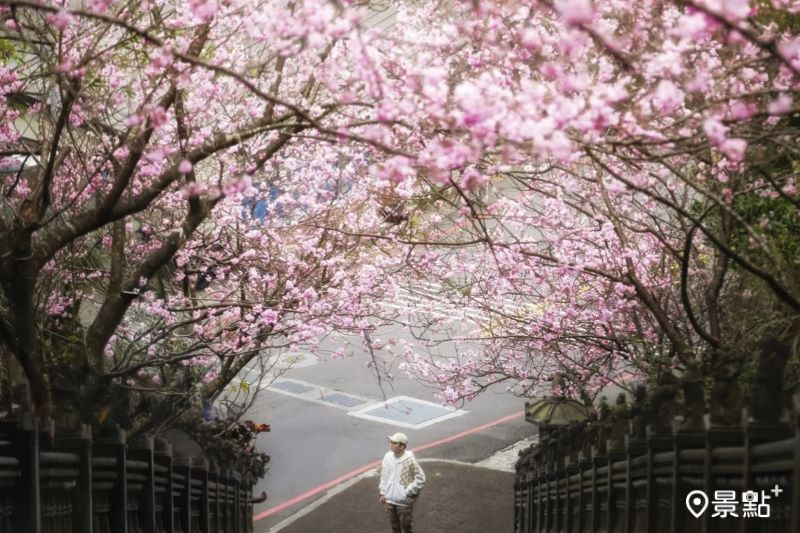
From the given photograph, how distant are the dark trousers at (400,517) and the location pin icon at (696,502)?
6.80 m

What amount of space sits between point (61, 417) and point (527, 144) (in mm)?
2843

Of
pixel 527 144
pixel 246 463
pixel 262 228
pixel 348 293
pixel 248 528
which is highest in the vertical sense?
pixel 262 228

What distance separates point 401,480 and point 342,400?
995 cm

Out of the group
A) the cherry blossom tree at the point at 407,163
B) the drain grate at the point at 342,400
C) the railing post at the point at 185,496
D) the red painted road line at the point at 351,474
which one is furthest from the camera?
the drain grate at the point at 342,400

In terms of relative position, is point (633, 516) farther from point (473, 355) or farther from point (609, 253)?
point (473, 355)

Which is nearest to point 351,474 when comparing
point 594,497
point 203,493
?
point 203,493

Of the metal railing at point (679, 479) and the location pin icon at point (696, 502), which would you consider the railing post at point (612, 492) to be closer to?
the metal railing at point (679, 479)

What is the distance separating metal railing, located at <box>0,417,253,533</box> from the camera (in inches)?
170

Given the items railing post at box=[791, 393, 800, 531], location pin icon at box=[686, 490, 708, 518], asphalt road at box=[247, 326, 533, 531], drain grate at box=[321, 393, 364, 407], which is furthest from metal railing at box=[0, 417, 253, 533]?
drain grate at box=[321, 393, 364, 407]

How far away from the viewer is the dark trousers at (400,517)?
11.2m

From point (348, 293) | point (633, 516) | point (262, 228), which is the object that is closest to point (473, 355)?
point (348, 293)

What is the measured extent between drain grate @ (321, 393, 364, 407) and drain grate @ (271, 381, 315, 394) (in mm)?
755

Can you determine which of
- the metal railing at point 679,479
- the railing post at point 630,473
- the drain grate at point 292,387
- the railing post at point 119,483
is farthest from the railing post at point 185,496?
the drain grate at point 292,387

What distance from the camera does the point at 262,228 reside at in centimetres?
1153
